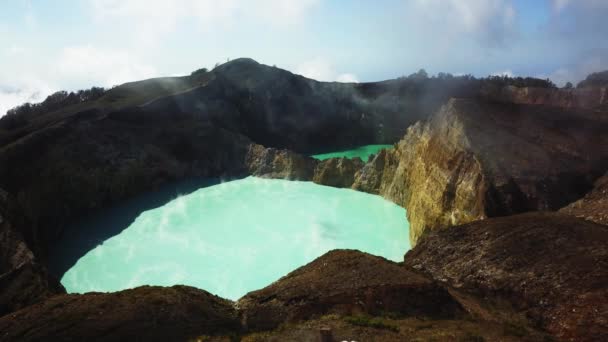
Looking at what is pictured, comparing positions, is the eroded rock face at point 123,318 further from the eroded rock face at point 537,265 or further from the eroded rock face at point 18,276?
the eroded rock face at point 537,265

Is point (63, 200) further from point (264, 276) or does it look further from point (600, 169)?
point (600, 169)

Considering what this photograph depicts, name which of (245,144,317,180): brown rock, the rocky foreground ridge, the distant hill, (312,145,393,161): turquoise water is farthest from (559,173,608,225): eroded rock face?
(312,145,393,161): turquoise water

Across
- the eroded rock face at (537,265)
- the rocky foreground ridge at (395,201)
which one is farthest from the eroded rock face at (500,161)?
the eroded rock face at (537,265)

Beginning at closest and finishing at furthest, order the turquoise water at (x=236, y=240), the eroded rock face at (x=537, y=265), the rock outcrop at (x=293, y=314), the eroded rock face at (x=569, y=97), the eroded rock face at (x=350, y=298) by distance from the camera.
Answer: the rock outcrop at (x=293, y=314) → the eroded rock face at (x=537, y=265) → the eroded rock face at (x=350, y=298) → the turquoise water at (x=236, y=240) → the eroded rock face at (x=569, y=97)

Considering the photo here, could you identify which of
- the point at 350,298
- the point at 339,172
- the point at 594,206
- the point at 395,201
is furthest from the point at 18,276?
the point at 339,172

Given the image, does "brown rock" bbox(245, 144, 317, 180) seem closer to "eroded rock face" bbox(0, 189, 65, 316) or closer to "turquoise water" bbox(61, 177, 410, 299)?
"turquoise water" bbox(61, 177, 410, 299)

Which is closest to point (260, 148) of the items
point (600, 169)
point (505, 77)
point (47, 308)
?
point (600, 169)
